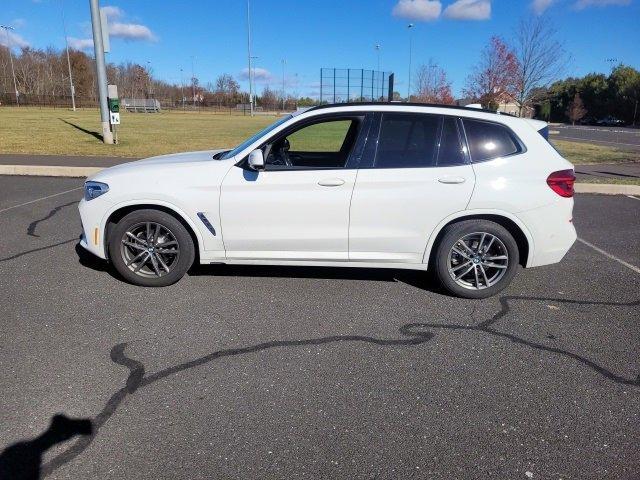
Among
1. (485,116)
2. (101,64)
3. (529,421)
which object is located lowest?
(529,421)

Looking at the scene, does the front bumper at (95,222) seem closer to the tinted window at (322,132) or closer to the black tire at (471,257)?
the tinted window at (322,132)

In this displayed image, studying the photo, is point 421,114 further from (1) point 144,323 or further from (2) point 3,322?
(2) point 3,322

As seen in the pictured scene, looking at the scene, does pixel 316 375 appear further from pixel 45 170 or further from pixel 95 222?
pixel 45 170

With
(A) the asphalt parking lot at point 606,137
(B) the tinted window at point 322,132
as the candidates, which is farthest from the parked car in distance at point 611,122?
(B) the tinted window at point 322,132

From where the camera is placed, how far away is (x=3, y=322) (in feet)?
12.1

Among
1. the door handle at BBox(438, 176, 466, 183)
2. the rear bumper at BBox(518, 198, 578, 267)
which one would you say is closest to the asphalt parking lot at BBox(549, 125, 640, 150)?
the rear bumper at BBox(518, 198, 578, 267)

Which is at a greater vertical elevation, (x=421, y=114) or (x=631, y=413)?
(x=421, y=114)

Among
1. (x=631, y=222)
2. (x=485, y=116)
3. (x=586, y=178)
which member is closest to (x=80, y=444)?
(x=485, y=116)

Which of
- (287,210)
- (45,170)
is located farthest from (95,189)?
(45,170)

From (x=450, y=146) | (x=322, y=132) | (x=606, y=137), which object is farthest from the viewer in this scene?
(x=606, y=137)

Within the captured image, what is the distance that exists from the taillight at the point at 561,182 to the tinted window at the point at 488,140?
38 centimetres

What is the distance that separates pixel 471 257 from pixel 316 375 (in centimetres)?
204

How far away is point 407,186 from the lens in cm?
423

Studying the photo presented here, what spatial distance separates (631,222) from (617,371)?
5340 millimetres
